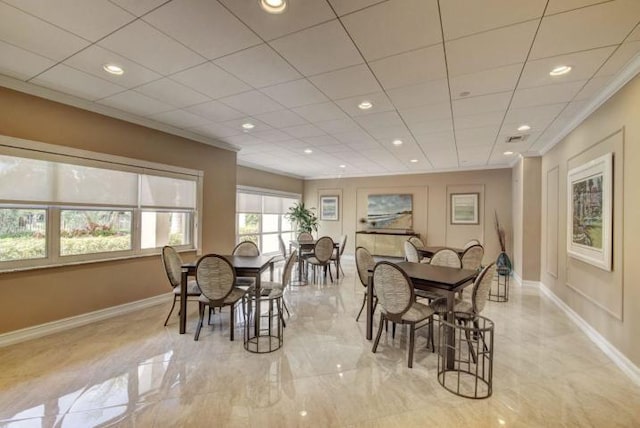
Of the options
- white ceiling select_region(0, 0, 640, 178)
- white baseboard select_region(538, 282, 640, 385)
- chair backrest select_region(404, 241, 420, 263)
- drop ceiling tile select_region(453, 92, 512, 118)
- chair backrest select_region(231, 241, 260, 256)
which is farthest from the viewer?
chair backrest select_region(404, 241, 420, 263)

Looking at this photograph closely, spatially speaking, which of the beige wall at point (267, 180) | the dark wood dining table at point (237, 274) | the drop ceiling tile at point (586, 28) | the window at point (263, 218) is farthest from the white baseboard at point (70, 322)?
the drop ceiling tile at point (586, 28)

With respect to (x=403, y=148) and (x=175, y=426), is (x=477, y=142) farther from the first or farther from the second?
(x=175, y=426)

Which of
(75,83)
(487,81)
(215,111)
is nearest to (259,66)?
(215,111)

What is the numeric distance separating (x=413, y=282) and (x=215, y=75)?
9.06 feet

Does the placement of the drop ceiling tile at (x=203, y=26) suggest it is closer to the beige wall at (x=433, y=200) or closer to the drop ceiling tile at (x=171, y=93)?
the drop ceiling tile at (x=171, y=93)

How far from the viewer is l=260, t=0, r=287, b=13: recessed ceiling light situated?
1.75m

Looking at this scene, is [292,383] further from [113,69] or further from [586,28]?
Answer: [586,28]

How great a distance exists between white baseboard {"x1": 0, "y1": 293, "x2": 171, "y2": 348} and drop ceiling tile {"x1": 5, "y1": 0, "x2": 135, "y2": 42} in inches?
119

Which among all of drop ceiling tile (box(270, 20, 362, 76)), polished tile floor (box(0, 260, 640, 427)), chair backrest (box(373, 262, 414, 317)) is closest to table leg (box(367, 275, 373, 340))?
polished tile floor (box(0, 260, 640, 427))

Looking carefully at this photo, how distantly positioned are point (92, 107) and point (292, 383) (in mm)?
3864

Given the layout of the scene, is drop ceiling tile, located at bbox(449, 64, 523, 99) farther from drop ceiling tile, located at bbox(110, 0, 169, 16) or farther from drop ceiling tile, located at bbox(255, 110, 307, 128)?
drop ceiling tile, located at bbox(110, 0, 169, 16)

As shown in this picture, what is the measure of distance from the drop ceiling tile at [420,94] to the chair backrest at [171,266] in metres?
3.18

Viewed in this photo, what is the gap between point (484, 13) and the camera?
182 cm

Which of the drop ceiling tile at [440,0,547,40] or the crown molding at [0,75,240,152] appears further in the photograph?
the crown molding at [0,75,240,152]
